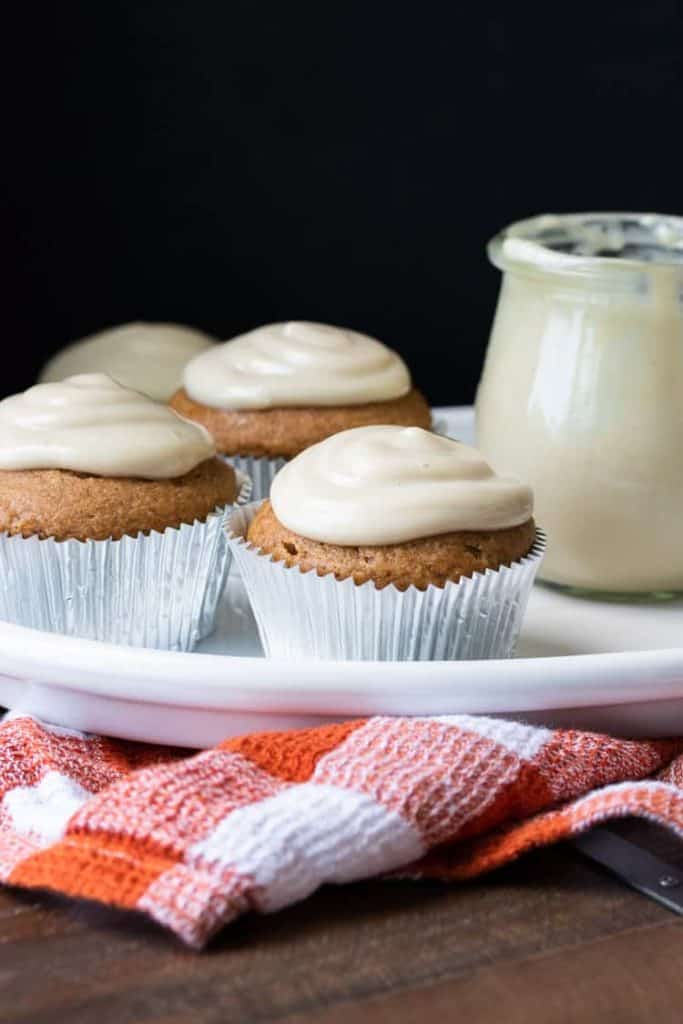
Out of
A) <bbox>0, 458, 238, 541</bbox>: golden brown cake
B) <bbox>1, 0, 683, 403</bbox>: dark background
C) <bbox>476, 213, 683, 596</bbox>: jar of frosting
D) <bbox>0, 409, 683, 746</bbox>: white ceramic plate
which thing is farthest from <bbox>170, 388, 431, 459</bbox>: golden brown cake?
<bbox>1, 0, 683, 403</bbox>: dark background

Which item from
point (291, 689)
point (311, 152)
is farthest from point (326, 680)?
point (311, 152)

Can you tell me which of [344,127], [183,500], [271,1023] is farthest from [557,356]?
[344,127]

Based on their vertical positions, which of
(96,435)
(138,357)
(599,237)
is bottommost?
(138,357)

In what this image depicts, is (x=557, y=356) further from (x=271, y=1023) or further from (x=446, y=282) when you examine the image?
(x=446, y=282)

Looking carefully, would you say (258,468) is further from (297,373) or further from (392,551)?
(392,551)

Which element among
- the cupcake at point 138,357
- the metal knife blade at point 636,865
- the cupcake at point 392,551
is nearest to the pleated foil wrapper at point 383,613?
the cupcake at point 392,551

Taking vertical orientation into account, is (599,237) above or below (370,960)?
above

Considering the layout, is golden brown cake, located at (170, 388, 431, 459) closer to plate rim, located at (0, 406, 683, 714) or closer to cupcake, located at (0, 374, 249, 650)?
cupcake, located at (0, 374, 249, 650)
